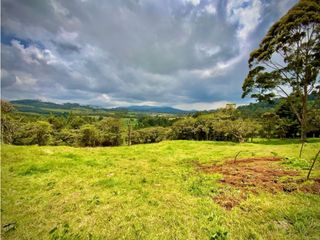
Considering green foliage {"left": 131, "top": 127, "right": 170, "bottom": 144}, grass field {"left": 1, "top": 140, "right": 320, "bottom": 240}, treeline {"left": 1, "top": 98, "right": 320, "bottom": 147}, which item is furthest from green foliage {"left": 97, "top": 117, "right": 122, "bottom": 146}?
grass field {"left": 1, "top": 140, "right": 320, "bottom": 240}

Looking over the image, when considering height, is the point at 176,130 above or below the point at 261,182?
below

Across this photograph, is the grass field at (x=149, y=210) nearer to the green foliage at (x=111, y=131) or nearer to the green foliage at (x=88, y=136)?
the green foliage at (x=88, y=136)

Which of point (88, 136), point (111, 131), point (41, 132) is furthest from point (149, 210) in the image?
point (111, 131)

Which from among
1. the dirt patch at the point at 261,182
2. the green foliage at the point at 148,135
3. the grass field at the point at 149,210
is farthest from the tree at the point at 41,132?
the dirt patch at the point at 261,182

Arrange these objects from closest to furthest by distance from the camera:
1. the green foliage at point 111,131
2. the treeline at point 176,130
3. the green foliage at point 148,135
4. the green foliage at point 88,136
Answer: the treeline at point 176,130 → the green foliage at point 88,136 → the green foliage at point 111,131 → the green foliage at point 148,135

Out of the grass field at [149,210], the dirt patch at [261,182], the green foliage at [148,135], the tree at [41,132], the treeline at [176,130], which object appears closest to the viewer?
the grass field at [149,210]

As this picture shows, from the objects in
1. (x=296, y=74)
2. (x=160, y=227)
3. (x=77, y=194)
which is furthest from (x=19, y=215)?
(x=296, y=74)

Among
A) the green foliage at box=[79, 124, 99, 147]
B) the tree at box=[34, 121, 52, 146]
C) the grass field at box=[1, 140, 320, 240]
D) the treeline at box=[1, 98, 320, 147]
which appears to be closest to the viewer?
the grass field at box=[1, 140, 320, 240]

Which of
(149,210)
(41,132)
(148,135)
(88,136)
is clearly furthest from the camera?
(148,135)

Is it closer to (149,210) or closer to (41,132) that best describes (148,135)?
(41,132)

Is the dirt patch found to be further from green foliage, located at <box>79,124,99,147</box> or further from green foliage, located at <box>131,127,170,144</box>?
green foliage, located at <box>131,127,170,144</box>

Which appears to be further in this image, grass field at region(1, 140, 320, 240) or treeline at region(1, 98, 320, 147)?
treeline at region(1, 98, 320, 147)

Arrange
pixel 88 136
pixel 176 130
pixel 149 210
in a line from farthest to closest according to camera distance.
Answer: pixel 176 130
pixel 88 136
pixel 149 210

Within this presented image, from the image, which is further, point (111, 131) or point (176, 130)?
point (111, 131)
